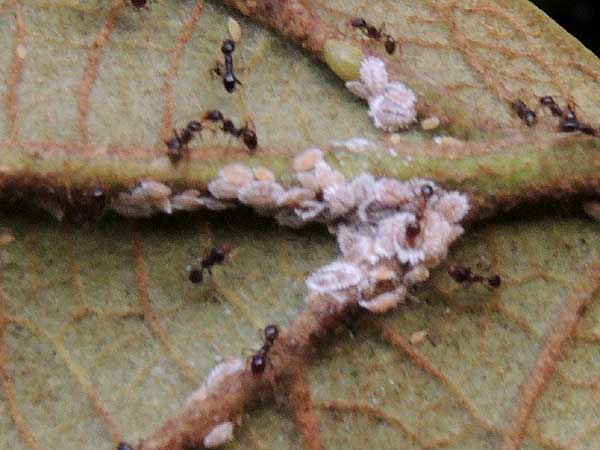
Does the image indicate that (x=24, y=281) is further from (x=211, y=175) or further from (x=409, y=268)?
(x=409, y=268)

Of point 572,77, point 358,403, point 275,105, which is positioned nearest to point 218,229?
point 275,105

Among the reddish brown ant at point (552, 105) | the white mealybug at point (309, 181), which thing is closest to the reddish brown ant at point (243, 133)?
the white mealybug at point (309, 181)

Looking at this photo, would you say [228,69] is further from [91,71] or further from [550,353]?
[550,353]

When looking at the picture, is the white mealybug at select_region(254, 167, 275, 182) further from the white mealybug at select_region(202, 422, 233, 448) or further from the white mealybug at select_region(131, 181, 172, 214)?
the white mealybug at select_region(202, 422, 233, 448)

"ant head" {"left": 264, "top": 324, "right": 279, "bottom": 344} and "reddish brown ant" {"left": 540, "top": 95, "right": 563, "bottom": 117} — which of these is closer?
"ant head" {"left": 264, "top": 324, "right": 279, "bottom": 344}

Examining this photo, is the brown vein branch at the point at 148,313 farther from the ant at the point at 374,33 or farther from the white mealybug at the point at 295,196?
the ant at the point at 374,33

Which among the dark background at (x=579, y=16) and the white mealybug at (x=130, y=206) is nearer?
the white mealybug at (x=130, y=206)

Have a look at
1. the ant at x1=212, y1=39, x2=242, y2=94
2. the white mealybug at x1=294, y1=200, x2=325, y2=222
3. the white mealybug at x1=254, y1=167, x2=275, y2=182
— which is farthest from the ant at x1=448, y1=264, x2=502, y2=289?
the ant at x1=212, y1=39, x2=242, y2=94
